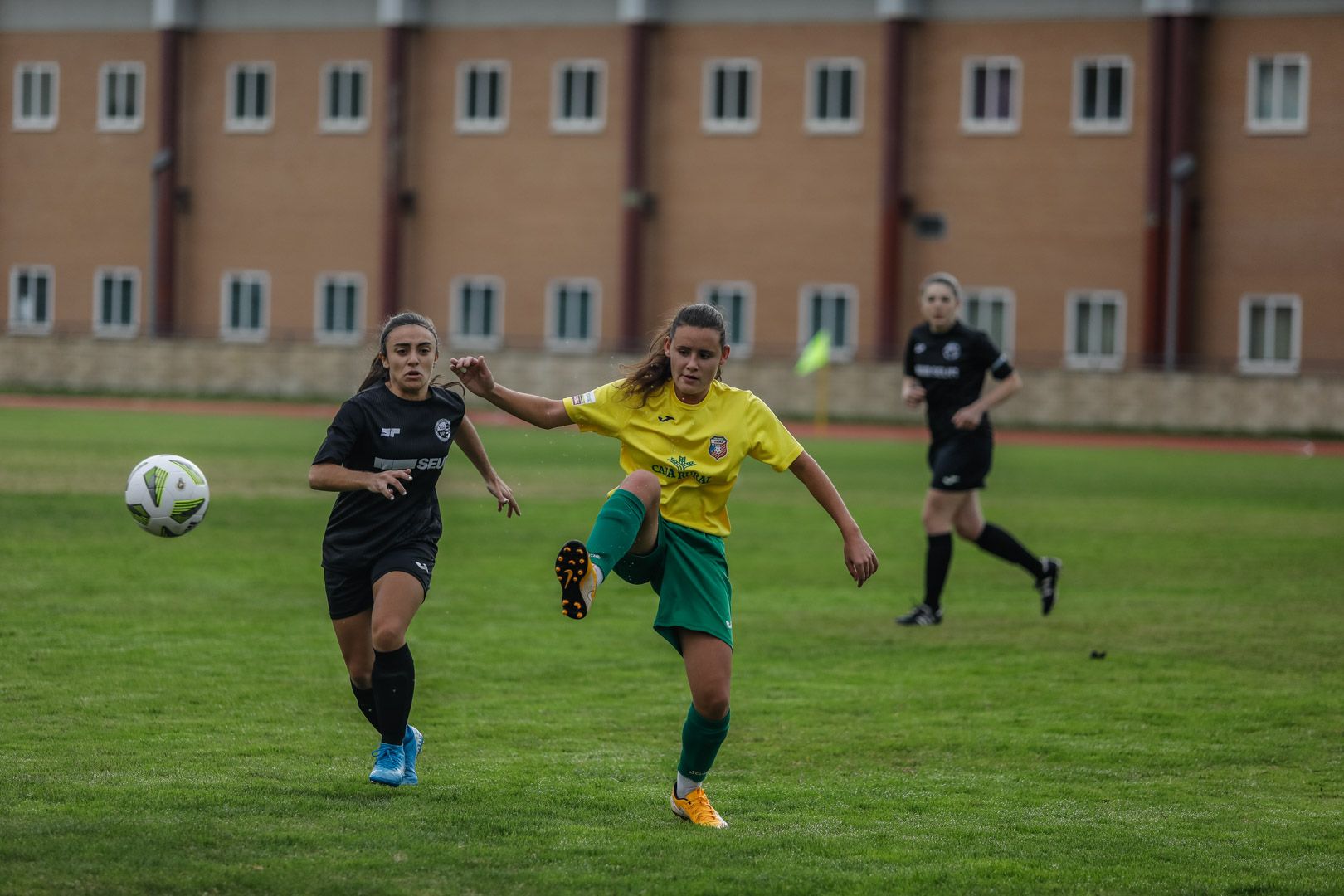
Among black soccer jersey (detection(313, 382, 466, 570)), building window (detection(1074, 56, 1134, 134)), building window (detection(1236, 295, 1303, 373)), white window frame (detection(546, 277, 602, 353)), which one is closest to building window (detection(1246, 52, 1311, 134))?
building window (detection(1074, 56, 1134, 134))

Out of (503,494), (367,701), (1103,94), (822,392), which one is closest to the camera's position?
(367,701)

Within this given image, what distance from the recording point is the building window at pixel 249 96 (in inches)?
1917

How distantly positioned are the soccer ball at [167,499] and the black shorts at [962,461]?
569 centimetres

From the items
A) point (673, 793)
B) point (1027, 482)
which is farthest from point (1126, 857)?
point (1027, 482)

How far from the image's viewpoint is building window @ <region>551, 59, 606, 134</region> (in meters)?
46.1

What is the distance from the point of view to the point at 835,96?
4450 centimetres

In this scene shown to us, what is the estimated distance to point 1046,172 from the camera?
4300cm

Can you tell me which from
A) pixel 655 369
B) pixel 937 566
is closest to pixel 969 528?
pixel 937 566

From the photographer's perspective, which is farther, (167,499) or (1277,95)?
(1277,95)

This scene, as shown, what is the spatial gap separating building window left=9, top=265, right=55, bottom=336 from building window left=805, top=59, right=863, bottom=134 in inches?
859

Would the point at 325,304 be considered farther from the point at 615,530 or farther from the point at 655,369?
the point at 615,530

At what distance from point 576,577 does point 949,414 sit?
22.0 ft

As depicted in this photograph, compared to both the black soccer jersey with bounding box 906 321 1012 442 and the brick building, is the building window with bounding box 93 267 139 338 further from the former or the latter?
the black soccer jersey with bounding box 906 321 1012 442

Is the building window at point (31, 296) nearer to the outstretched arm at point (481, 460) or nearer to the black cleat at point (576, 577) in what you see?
the outstretched arm at point (481, 460)
